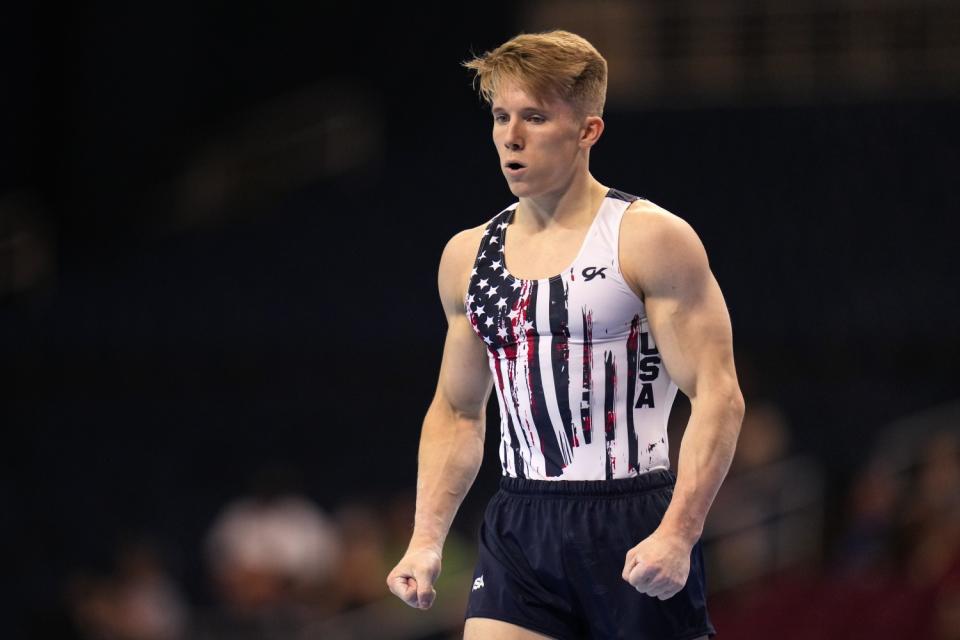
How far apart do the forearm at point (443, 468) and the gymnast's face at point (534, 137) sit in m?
0.83

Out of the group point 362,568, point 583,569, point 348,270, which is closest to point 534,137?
point 583,569

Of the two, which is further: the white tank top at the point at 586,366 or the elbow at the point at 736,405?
the white tank top at the point at 586,366

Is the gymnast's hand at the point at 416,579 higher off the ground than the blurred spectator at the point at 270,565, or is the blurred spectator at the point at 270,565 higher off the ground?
the gymnast's hand at the point at 416,579

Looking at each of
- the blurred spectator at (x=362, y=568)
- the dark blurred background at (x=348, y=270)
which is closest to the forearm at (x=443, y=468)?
the dark blurred background at (x=348, y=270)

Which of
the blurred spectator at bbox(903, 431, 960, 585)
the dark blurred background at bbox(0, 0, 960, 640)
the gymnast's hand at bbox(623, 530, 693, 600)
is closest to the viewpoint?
the gymnast's hand at bbox(623, 530, 693, 600)

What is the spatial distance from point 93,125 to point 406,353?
5399 mm

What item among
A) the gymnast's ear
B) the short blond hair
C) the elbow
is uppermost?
the short blond hair

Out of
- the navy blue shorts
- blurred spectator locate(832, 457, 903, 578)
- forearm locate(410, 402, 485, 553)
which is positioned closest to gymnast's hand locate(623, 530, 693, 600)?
the navy blue shorts

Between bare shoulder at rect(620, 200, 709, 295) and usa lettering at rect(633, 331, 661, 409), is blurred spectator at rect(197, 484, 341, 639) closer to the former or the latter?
usa lettering at rect(633, 331, 661, 409)

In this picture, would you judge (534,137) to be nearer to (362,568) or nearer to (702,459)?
(702,459)

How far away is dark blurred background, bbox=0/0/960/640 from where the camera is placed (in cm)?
1223

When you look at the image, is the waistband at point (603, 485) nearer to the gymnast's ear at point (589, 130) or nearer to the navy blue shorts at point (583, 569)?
the navy blue shorts at point (583, 569)

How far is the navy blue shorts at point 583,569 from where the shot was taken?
4.41 meters

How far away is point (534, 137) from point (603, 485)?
3.52ft
